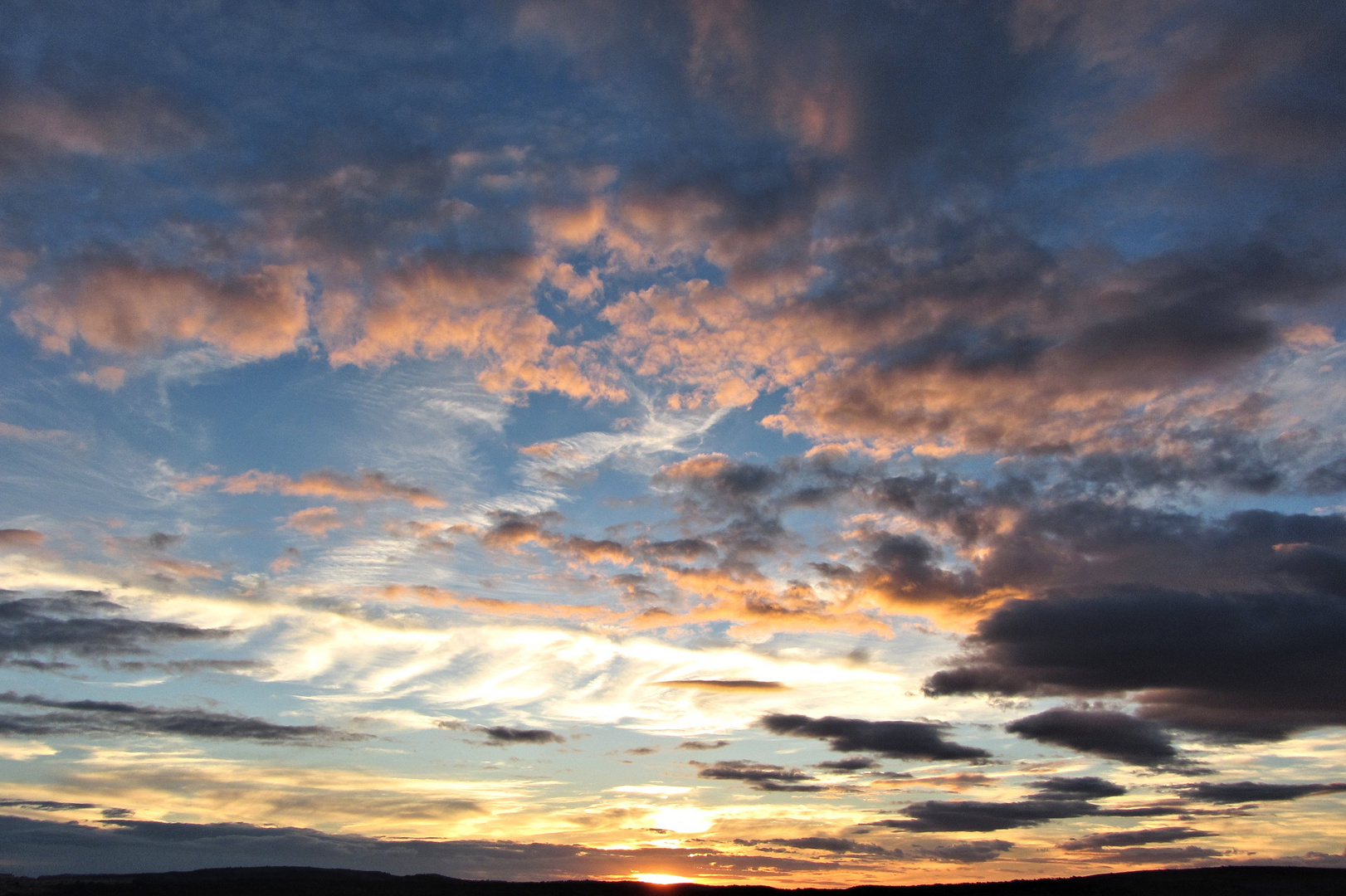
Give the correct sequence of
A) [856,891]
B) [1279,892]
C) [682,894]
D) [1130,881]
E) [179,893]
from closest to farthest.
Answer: [1279,892]
[1130,881]
[856,891]
[179,893]
[682,894]

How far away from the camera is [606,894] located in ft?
524

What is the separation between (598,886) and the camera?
552 ft

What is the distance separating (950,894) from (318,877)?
482ft

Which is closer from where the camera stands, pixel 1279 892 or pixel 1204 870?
pixel 1279 892

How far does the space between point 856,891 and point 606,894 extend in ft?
158

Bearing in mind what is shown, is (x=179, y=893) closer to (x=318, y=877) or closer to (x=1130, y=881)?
(x=318, y=877)

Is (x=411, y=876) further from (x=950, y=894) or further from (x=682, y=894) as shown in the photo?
(x=950, y=894)

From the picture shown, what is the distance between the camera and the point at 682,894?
547 ft

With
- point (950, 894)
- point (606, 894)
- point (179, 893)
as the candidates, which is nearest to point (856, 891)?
point (950, 894)

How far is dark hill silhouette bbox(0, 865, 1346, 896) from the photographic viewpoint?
106m

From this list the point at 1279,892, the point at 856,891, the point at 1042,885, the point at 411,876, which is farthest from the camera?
the point at 411,876

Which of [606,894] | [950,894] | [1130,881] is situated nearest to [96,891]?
[606,894]

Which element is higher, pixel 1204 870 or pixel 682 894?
pixel 1204 870

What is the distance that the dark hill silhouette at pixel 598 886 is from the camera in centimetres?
10556
